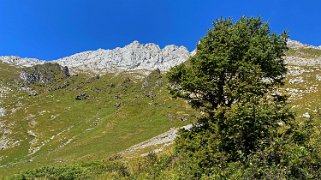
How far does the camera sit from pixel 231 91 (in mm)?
24391

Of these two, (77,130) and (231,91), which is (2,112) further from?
(231,91)

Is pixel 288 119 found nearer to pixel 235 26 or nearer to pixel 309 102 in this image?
pixel 235 26

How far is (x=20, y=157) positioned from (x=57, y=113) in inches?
2016

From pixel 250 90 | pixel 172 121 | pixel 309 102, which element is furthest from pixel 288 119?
pixel 172 121

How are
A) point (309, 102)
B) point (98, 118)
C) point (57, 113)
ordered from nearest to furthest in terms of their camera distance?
point (309, 102) → point (98, 118) → point (57, 113)

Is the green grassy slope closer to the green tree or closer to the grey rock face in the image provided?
the grey rock face

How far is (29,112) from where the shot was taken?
463 feet

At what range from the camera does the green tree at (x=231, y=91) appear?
21.5 m

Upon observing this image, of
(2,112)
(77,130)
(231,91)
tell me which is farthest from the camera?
(2,112)

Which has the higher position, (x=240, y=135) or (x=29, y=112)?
(x=29, y=112)

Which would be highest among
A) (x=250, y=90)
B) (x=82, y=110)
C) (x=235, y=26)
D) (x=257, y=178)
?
(x=82, y=110)

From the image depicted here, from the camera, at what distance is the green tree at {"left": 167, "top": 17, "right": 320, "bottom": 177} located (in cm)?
2145

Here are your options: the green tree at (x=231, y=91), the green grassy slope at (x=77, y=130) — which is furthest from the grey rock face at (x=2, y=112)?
the green tree at (x=231, y=91)

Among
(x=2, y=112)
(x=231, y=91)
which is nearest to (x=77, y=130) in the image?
(x=2, y=112)
